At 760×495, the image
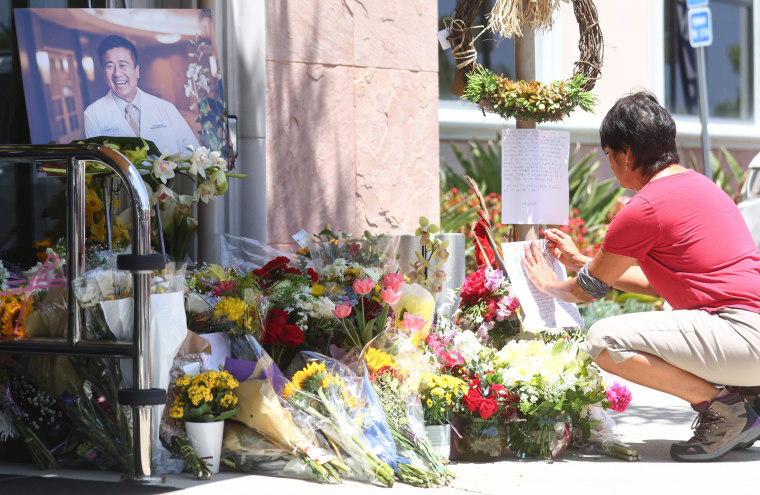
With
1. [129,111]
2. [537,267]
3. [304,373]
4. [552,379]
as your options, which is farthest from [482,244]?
[129,111]

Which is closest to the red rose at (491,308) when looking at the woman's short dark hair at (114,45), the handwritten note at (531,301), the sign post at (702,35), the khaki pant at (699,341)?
the handwritten note at (531,301)

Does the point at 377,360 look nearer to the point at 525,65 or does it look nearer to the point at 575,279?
the point at 575,279

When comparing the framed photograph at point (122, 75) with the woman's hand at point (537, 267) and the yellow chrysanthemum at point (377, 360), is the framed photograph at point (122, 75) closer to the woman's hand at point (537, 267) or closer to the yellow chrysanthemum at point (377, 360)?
the yellow chrysanthemum at point (377, 360)

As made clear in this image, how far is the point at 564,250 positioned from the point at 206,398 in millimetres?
1700

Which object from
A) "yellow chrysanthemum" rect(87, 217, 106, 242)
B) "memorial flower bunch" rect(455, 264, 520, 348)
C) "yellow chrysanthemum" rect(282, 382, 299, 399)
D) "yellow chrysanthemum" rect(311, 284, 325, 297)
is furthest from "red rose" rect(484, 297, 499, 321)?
"yellow chrysanthemum" rect(87, 217, 106, 242)

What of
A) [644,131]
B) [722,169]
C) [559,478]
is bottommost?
[559,478]

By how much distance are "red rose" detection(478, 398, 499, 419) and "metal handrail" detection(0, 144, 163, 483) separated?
1254mm

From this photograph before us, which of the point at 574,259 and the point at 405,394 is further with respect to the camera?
the point at 574,259

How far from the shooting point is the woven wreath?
4.33 meters

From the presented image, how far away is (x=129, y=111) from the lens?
469cm

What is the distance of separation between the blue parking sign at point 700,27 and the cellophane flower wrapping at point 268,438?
15.8 ft

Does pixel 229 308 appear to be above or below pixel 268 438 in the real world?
above

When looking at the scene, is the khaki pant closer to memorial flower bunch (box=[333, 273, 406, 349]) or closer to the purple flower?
the purple flower

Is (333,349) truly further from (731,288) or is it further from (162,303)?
(731,288)
